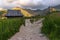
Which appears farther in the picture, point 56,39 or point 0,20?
point 0,20

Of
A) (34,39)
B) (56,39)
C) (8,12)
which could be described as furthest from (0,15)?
(56,39)

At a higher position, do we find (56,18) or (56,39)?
(56,18)

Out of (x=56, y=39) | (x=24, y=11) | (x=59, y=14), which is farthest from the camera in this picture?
(x=24, y=11)

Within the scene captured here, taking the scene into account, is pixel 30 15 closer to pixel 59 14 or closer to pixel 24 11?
pixel 24 11

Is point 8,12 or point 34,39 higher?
point 8,12

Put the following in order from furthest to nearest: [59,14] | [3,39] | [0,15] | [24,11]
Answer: [24,11] → [0,15] → [3,39] → [59,14]

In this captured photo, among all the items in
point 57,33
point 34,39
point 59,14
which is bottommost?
point 34,39

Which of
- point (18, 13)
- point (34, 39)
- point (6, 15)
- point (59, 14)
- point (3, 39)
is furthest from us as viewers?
point (18, 13)

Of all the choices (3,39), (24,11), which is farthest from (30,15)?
(3,39)

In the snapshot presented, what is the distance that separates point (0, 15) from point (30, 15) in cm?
273

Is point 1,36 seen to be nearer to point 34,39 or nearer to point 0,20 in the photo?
point 34,39

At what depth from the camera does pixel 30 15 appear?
469 inches

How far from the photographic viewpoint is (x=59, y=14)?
263 inches

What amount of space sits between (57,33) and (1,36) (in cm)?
186
